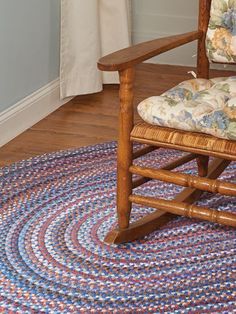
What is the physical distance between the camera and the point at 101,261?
5.69 ft

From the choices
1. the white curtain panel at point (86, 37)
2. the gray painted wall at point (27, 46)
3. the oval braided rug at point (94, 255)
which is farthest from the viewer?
the white curtain panel at point (86, 37)

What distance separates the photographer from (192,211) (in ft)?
5.60

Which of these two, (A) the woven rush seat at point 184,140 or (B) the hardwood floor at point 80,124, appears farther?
(B) the hardwood floor at point 80,124

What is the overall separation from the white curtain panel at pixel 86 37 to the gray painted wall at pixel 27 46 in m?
0.04

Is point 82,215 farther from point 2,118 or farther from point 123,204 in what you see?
point 2,118

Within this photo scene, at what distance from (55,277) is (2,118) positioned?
941 millimetres

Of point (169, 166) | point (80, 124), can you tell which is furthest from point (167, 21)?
point (169, 166)

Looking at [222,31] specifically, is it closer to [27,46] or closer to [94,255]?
[94,255]

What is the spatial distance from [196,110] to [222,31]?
1.25 feet

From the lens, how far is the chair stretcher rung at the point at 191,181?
5.38ft

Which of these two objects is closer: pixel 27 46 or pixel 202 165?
pixel 202 165

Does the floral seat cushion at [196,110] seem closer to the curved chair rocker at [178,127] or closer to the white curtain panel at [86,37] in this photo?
the curved chair rocker at [178,127]

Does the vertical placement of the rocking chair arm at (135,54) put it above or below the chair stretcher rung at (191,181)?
above

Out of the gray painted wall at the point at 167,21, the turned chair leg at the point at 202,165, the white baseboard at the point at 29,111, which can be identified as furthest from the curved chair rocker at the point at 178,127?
the gray painted wall at the point at 167,21
